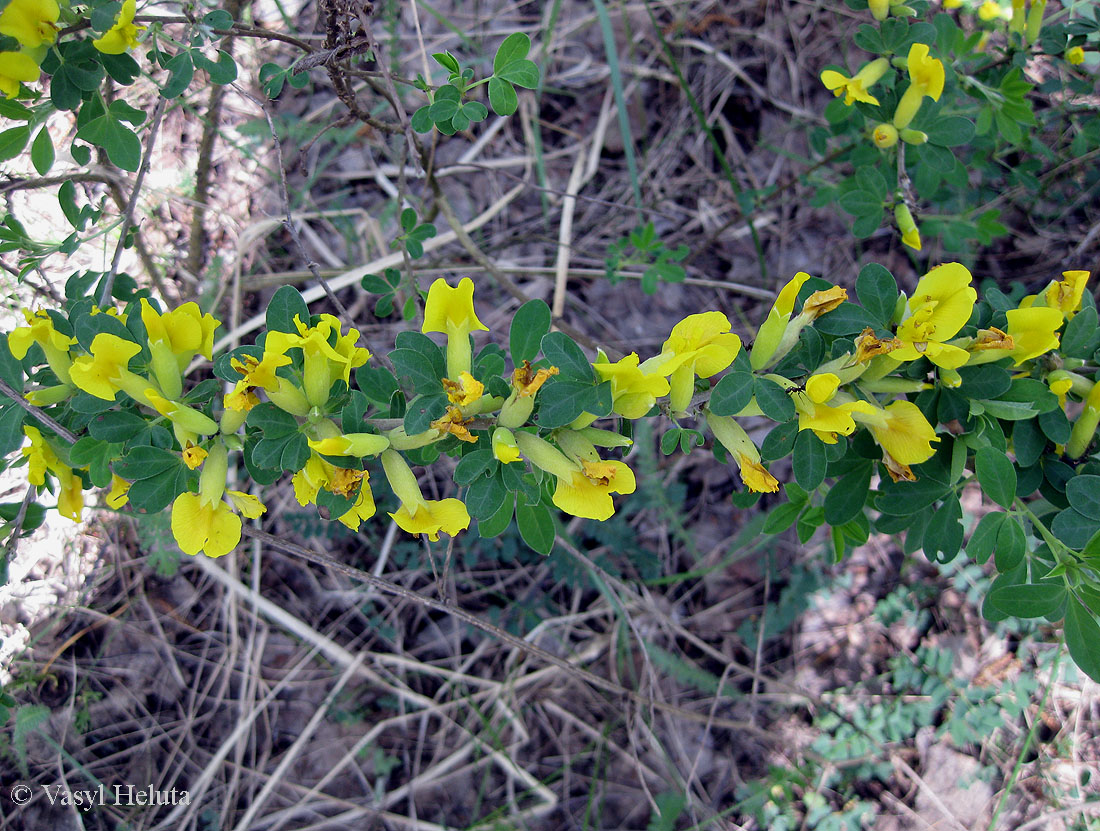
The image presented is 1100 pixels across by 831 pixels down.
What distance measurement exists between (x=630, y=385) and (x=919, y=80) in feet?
4.57

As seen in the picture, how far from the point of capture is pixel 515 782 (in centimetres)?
300

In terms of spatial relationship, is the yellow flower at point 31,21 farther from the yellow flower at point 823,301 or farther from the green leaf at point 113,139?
the yellow flower at point 823,301

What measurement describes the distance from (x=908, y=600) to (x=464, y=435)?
259 cm

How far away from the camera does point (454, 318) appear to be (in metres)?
1.51

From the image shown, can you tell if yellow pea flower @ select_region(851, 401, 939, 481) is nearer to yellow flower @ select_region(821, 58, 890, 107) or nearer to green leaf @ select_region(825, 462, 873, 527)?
green leaf @ select_region(825, 462, 873, 527)

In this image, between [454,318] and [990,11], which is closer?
[454,318]

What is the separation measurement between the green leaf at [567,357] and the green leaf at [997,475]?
90cm

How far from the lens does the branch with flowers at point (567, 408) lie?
1.41 meters

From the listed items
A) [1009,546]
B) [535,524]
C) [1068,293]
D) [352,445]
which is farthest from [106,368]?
[1068,293]

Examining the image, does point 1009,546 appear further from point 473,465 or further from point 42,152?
point 42,152

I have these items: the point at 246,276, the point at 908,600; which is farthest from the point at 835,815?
the point at 246,276

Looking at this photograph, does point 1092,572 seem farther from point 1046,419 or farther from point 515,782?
point 515,782

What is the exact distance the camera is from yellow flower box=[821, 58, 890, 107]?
1970mm

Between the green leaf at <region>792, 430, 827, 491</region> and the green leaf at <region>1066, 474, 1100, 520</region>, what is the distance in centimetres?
54
